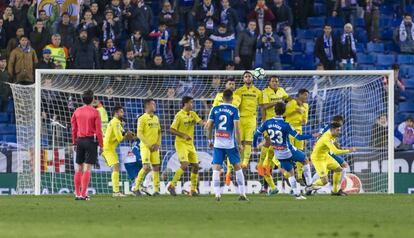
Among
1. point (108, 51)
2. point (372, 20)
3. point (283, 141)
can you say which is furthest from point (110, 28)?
point (283, 141)

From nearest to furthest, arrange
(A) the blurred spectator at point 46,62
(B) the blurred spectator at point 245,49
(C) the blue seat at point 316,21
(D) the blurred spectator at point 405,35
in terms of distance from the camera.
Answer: (A) the blurred spectator at point 46,62 < (B) the blurred spectator at point 245,49 < (D) the blurred spectator at point 405,35 < (C) the blue seat at point 316,21

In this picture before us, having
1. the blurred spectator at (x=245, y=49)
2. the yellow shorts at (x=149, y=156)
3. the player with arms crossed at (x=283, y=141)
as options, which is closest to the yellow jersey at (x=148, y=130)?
the yellow shorts at (x=149, y=156)

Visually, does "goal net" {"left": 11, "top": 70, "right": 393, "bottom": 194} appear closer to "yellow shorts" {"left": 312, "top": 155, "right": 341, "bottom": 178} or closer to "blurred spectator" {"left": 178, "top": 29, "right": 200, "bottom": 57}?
"yellow shorts" {"left": 312, "top": 155, "right": 341, "bottom": 178}

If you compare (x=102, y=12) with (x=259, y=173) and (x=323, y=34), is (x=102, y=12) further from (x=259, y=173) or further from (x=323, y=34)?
(x=259, y=173)

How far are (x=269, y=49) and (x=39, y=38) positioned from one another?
234 inches

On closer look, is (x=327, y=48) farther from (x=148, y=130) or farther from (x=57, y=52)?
(x=148, y=130)

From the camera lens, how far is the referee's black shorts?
76.1ft

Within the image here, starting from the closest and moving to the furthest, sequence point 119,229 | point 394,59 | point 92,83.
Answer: point 119,229 < point 92,83 < point 394,59

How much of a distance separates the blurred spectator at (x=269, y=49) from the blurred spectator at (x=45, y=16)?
554 cm

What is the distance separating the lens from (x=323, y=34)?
3275 cm

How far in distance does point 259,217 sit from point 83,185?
21.1 feet

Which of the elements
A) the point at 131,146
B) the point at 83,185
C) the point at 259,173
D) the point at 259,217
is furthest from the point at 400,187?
the point at 259,217

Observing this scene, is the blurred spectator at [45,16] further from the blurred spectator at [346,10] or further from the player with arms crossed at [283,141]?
the player with arms crossed at [283,141]

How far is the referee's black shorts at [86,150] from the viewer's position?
76.1 ft
